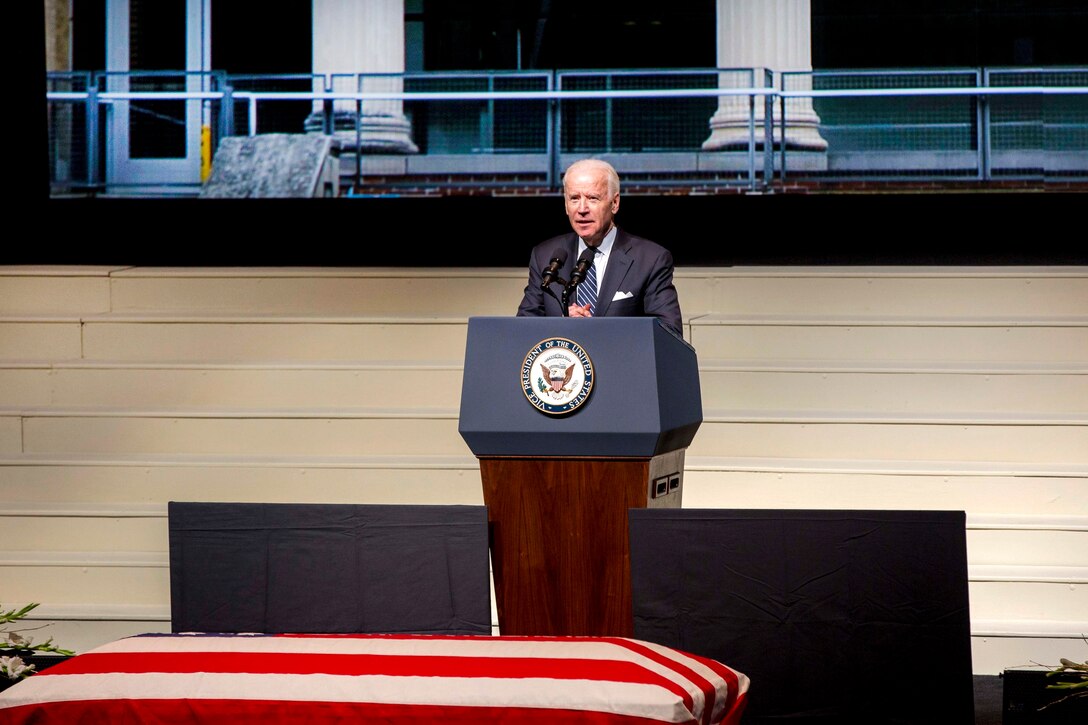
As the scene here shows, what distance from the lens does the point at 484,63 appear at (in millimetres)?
7273

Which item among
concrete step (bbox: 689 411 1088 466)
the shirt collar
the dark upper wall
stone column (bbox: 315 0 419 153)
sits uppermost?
stone column (bbox: 315 0 419 153)

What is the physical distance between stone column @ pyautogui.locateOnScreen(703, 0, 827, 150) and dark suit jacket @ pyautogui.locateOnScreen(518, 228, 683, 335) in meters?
4.04

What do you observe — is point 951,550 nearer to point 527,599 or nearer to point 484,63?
point 527,599

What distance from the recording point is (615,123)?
6.99 meters

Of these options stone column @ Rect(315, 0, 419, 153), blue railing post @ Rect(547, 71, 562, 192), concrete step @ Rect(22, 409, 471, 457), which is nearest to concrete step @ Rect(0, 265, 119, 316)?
concrete step @ Rect(22, 409, 471, 457)

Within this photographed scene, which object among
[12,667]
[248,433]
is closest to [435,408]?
[248,433]

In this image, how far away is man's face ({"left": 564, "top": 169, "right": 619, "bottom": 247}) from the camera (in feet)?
9.09

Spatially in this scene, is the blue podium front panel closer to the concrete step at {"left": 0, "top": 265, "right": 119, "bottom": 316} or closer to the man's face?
the man's face

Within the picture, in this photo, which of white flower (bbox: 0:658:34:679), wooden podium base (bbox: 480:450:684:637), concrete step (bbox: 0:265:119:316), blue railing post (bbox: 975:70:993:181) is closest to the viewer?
white flower (bbox: 0:658:34:679)

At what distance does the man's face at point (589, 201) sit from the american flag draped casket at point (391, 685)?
1.16 meters

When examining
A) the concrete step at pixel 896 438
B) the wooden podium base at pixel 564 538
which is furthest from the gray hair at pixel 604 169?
the concrete step at pixel 896 438

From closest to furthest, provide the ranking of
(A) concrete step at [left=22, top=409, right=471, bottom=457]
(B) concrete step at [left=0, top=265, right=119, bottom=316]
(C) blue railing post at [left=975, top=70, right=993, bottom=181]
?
(A) concrete step at [left=22, top=409, right=471, bottom=457]
(B) concrete step at [left=0, top=265, right=119, bottom=316]
(C) blue railing post at [left=975, top=70, right=993, bottom=181]

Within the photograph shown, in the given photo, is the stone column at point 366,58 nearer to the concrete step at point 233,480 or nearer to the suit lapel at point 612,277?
the concrete step at point 233,480

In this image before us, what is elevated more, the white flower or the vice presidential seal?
the vice presidential seal
